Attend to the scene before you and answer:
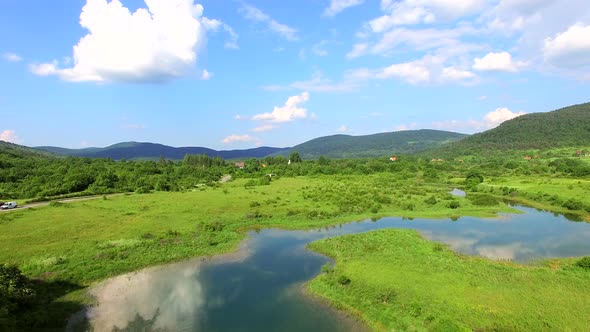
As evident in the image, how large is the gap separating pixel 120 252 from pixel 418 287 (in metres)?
30.3

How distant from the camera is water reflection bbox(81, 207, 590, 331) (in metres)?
23.9

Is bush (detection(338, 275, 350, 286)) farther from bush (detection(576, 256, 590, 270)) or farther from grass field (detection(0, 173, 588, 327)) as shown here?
bush (detection(576, 256, 590, 270))

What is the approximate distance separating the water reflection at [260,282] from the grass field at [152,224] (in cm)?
286

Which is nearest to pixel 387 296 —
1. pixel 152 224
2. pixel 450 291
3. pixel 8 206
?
pixel 450 291

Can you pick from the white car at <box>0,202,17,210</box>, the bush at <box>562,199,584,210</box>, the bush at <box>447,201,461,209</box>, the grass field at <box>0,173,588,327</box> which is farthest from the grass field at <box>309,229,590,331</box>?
the white car at <box>0,202,17,210</box>

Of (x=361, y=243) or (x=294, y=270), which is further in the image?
(x=361, y=243)

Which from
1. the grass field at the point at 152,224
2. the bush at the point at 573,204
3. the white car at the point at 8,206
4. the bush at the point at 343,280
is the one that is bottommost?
the bush at the point at 573,204

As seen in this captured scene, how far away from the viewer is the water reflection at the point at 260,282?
23922 millimetres

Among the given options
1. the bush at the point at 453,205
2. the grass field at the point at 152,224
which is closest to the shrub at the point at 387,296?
the grass field at the point at 152,224

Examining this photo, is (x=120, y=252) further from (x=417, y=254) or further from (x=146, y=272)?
(x=417, y=254)

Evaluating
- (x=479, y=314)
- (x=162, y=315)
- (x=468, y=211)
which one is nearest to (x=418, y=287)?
(x=479, y=314)

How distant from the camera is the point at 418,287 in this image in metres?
27.2

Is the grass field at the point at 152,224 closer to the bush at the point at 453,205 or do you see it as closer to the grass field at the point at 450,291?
the bush at the point at 453,205

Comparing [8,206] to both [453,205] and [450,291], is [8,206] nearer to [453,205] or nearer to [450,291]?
[450,291]
